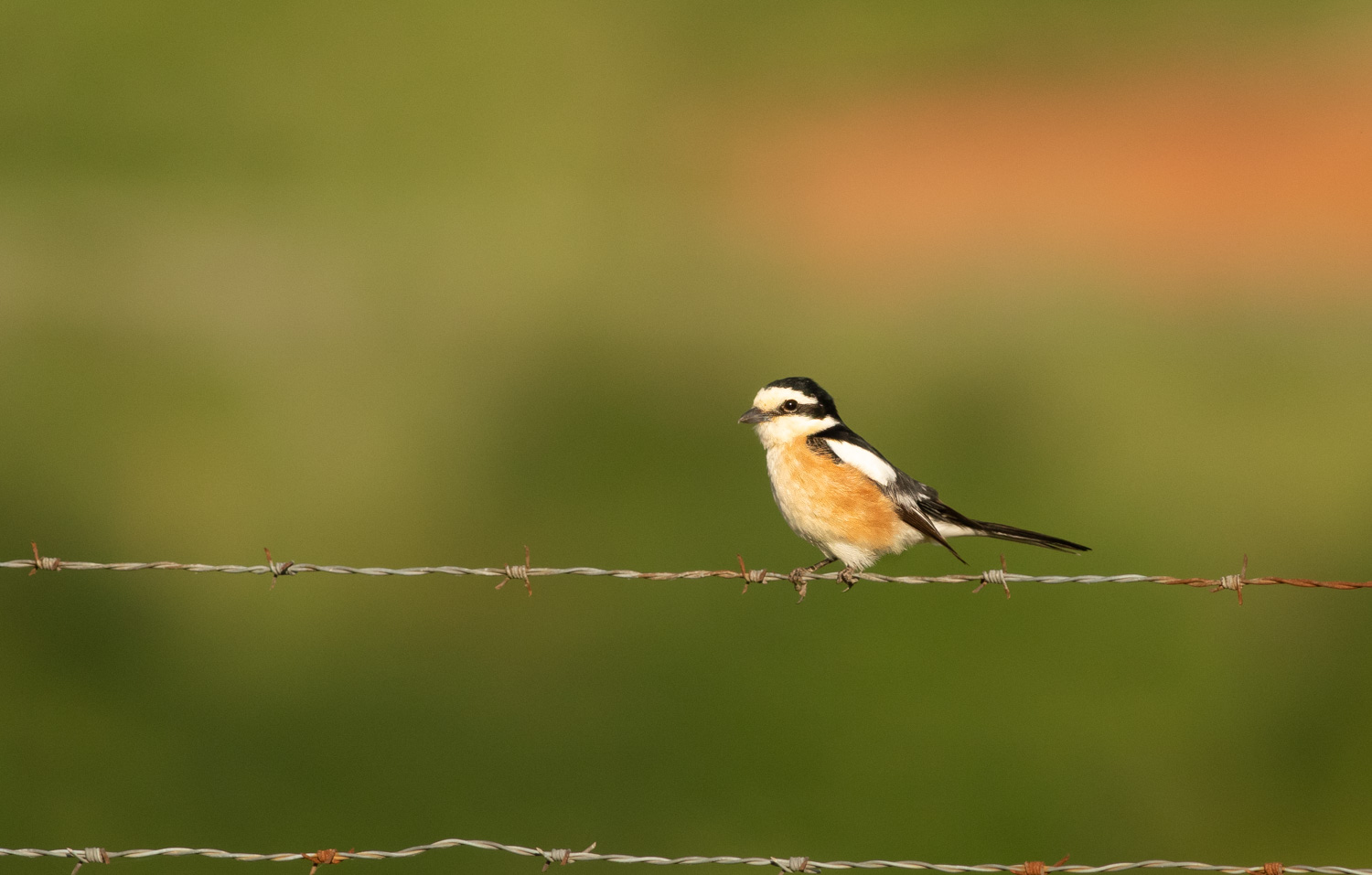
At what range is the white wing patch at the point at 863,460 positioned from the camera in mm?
7059

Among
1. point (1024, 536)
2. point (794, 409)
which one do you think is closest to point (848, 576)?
point (1024, 536)

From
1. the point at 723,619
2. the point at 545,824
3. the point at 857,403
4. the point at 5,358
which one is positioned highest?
the point at 5,358

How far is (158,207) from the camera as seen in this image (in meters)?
32.6

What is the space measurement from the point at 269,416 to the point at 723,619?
946 centimetres

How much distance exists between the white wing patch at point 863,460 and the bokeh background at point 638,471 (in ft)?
11.6

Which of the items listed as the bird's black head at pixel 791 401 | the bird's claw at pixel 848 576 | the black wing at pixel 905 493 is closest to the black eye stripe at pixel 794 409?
the bird's black head at pixel 791 401

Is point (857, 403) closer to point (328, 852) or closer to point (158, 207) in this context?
point (328, 852)

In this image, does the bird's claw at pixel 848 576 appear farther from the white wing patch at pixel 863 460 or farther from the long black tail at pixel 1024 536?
the long black tail at pixel 1024 536

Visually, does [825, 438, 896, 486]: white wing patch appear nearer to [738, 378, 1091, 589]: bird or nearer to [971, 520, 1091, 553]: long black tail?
[738, 378, 1091, 589]: bird

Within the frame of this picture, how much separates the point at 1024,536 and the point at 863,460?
0.89 m

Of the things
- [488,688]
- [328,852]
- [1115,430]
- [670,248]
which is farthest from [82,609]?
[670,248]

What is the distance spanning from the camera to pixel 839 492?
275 inches

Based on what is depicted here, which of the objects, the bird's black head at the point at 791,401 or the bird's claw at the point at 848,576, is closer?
the bird's claw at the point at 848,576

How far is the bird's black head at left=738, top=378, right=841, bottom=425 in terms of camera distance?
7316 mm
